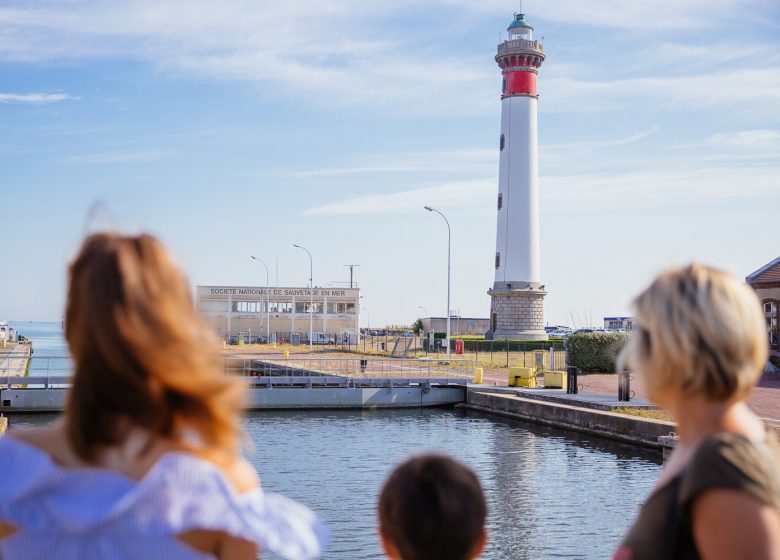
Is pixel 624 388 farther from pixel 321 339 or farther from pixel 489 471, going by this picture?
pixel 321 339

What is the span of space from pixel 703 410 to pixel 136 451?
131 cm

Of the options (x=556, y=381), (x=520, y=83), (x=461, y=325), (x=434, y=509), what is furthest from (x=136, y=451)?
(x=461, y=325)

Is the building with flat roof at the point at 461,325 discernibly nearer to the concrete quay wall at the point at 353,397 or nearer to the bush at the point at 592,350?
the bush at the point at 592,350

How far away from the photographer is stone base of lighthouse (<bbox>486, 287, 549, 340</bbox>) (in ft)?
196

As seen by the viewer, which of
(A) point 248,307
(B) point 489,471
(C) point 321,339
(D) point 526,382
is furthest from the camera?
(A) point 248,307

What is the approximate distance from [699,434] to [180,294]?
1254 millimetres

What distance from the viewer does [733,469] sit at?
204 centimetres

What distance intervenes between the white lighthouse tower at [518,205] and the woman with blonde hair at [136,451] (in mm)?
57853

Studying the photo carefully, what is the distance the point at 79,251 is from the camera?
212cm

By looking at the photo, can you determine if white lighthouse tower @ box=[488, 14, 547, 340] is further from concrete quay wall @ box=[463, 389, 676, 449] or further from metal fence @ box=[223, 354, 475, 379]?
concrete quay wall @ box=[463, 389, 676, 449]

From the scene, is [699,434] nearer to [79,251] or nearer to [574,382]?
[79,251]

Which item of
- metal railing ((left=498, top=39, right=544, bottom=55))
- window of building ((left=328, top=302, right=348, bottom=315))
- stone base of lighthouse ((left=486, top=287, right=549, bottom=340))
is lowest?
stone base of lighthouse ((left=486, top=287, right=549, bottom=340))

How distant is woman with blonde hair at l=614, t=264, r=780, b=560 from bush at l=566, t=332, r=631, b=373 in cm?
3967

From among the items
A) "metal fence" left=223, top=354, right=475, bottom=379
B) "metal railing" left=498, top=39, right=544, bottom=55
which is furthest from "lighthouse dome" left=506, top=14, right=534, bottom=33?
"metal fence" left=223, top=354, right=475, bottom=379
